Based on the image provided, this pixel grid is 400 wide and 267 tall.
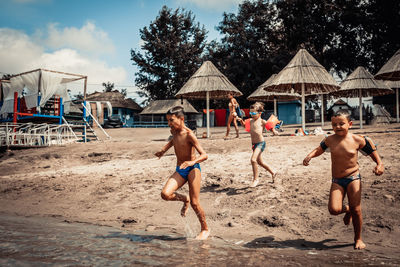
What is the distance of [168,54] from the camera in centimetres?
3669

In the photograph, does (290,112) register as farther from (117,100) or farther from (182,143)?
(182,143)

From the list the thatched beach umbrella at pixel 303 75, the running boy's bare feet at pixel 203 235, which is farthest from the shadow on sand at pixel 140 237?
the thatched beach umbrella at pixel 303 75

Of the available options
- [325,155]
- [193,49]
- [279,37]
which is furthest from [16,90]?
[279,37]

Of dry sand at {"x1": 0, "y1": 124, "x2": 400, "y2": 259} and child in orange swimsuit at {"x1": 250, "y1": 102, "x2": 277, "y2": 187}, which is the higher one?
child in orange swimsuit at {"x1": 250, "y1": 102, "x2": 277, "y2": 187}

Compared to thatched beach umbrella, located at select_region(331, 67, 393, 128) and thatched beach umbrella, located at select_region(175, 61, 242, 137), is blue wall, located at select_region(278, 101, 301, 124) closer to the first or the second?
thatched beach umbrella, located at select_region(331, 67, 393, 128)

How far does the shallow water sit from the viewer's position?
297 cm

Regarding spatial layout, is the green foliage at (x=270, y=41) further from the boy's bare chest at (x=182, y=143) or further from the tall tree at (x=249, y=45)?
the boy's bare chest at (x=182, y=143)

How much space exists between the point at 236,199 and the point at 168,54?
33.1 meters

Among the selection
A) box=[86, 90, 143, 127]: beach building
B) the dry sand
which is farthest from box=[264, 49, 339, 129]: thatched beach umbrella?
box=[86, 90, 143, 127]: beach building

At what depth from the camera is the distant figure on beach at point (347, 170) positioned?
343 cm

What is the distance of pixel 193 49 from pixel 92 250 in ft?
116

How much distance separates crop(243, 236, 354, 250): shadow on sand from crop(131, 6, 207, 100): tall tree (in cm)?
3377

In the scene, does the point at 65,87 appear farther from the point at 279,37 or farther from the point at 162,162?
the point at 279,37

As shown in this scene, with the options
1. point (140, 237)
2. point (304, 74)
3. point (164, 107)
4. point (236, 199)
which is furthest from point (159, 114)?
point (140, 237)
